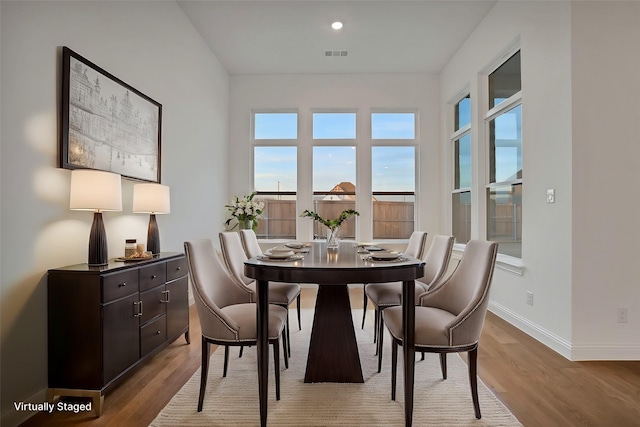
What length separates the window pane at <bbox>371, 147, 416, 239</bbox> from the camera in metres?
5.85

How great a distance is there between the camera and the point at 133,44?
3.00 meters

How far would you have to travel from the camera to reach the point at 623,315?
2.64 meters

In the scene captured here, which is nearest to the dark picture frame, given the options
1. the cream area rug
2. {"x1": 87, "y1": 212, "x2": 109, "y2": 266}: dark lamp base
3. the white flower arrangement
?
{"x1": 87, "y1": 212, "x2": 109, "y2": 266}: dark lamp base

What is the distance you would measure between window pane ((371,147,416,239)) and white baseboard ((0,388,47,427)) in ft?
15.3

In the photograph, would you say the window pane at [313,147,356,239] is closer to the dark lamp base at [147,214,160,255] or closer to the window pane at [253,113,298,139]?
the window pane at [253,113,298,139]

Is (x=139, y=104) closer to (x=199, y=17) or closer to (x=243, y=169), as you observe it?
(x=199, y=17)

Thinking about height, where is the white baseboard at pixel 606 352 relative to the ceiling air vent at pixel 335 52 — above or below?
below

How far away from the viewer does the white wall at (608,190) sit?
2.63m

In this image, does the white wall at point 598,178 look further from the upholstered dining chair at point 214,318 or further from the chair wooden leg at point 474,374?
the upholstered dining chair at point 214,318

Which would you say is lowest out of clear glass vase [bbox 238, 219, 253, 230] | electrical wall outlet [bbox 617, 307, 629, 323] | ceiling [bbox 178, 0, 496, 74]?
electrical wall outlet [bbox 617, 307, 629, 323]

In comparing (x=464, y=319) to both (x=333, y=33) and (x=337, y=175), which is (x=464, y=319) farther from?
(x=337, y=175)

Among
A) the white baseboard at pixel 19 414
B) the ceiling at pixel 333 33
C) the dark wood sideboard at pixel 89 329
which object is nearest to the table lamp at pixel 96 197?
the dark wood sideboard at pixel 89 329

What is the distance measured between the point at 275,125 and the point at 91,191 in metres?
4.07

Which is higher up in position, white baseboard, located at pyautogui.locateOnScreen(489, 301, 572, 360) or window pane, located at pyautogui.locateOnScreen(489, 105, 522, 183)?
window pane, located at pyautogui.locateOnScreen(489, 105, 522, 183)
